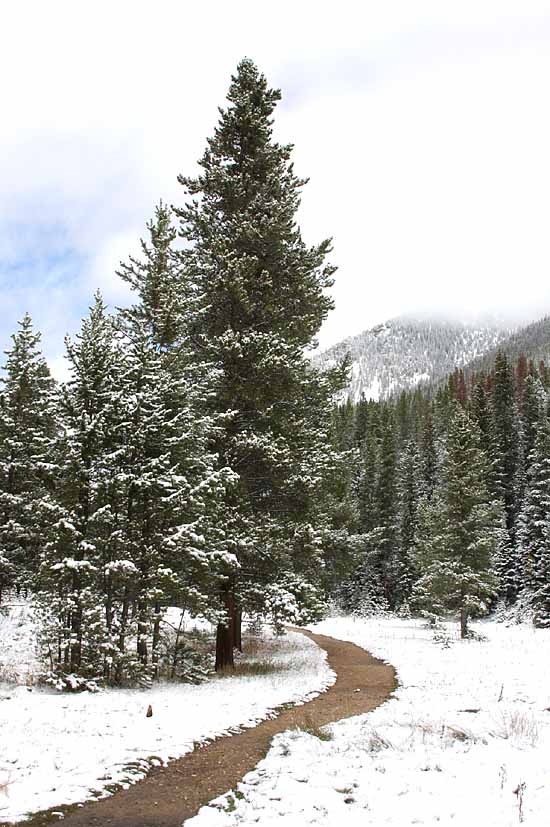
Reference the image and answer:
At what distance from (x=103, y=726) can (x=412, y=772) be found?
16.2 feet

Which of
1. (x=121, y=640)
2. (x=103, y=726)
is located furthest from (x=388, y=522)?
(x=103, y=726)

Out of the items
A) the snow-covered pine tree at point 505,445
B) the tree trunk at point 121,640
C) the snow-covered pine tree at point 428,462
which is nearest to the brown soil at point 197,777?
the tree trunk at point 121,640

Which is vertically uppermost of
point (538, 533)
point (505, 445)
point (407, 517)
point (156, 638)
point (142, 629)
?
point (505, 445)

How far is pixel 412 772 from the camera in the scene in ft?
21.4

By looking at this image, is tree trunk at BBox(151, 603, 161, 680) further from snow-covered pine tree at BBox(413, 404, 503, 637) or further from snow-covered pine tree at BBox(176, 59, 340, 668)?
snow-covered pine tree at BBox(413, 404, 503, 637)

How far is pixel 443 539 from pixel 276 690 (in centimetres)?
1765

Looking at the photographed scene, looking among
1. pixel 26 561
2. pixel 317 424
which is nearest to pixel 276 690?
pixel 317 424

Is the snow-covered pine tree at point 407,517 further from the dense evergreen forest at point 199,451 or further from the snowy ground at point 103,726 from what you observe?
the snowy ground at point 103,726

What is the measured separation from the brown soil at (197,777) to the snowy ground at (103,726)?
253mm

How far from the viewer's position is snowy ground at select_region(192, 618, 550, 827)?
18.1ft

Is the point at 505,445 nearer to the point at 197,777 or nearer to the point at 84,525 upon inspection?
the point at 84,525

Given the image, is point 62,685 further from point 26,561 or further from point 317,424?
point 26,561

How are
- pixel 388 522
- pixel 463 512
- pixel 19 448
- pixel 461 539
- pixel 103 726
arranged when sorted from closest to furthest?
pixel 103 726, pixel 19 448, pixel 461 539, pixel 463 512, pixel 388 522

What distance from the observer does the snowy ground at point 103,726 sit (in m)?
6.55
